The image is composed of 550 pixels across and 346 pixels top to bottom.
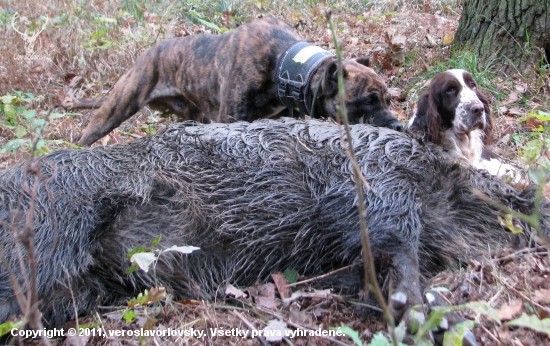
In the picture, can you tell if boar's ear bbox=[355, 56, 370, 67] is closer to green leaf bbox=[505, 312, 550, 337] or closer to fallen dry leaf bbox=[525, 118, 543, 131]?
fallen dry leaf bbox=[525, 118, 543, 131]

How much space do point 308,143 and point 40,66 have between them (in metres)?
4.37

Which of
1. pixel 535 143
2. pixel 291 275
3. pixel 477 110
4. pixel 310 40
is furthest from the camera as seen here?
pixel 310 40

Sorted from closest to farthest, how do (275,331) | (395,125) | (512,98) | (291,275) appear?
(275,331), (291,275), (395,125), (512,98)

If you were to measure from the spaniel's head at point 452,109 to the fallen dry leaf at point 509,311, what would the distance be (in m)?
1.54

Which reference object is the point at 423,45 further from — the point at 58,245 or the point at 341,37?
the point at 58,245

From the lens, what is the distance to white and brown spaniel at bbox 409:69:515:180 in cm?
346

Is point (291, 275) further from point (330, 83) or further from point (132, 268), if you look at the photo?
point (330, 83)

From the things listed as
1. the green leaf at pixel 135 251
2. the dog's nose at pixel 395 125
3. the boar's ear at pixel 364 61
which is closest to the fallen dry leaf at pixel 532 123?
the dog's nose at pixel 395 125

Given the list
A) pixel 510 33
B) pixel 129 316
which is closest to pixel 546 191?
pixel 129 316

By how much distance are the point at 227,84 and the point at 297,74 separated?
63 centimetres

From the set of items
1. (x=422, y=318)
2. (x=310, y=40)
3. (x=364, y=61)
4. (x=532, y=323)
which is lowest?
(x=310, y=40)

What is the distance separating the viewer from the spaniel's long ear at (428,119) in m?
3.50

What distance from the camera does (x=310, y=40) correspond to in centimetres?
686

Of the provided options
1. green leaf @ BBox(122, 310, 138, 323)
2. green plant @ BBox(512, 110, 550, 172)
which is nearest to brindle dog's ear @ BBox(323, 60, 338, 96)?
green plant @ BBox(512, 110, 550, 172)
